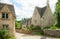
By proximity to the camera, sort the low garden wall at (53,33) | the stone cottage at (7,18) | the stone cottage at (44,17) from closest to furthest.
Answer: the stone cottage at (7,18), the low garden wall at (53,33), the stone cottage at (44,17)

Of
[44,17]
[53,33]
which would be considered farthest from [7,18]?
[44,17]

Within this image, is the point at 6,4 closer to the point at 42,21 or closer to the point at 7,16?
the point at 7,16

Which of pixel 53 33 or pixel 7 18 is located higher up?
pixel 7 18

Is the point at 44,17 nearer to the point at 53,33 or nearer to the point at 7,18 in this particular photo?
the point at 53,33

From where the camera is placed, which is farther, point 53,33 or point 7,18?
point 53,33

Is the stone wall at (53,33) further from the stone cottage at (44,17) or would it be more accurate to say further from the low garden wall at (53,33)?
the stone cottage at (44,17)

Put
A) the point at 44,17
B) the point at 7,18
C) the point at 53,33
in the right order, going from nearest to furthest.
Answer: the point at 7,18
the point at 53,33
the point at 44,17

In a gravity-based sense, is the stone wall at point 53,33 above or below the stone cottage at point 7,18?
below

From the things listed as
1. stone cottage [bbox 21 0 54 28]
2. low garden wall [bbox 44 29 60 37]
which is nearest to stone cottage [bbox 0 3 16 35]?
low garden wall [bbox 44 29 60 37]

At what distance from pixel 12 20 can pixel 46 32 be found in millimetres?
13314

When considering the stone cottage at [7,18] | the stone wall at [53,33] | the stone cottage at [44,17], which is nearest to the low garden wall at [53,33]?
the stone wall at [53,33]

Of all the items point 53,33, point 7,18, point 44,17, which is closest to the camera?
point 7,18

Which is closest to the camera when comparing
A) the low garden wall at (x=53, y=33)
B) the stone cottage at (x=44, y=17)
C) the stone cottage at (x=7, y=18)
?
the stone cottage at (x=7, y=18)

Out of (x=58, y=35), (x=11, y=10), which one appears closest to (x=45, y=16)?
(x=58, y=35)
